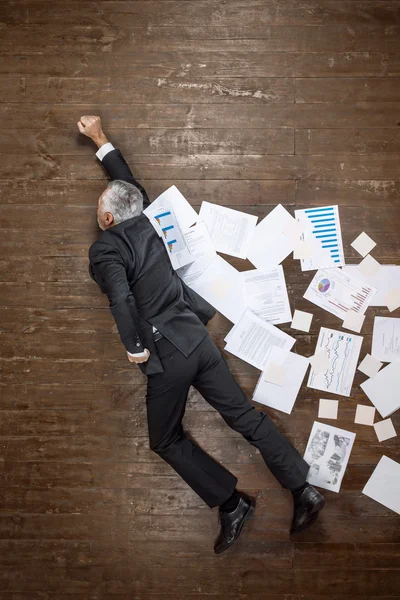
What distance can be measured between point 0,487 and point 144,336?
1.16 metres

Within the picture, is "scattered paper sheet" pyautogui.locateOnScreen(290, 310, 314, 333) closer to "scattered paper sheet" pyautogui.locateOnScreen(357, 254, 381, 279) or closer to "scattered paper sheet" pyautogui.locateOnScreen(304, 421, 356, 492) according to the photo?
"scattered paper sheet" pyautogui.locateOnScreen(357, 254, 381, 279)

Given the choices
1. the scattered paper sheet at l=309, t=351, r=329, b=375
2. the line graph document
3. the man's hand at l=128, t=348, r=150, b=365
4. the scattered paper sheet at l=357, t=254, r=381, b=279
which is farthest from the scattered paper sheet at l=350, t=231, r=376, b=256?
the man's hand at l=128, t=348, r=150, b=365

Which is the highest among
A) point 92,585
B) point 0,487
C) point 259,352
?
point 259,352

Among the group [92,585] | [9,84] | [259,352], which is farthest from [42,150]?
[92,585]

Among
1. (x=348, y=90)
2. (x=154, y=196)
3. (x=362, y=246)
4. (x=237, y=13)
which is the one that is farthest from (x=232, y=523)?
(x=237, y=13)

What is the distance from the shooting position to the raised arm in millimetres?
2330

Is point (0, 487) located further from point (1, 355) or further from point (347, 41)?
point (347, 41)

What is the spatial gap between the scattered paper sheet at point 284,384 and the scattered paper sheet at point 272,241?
17.1 inches

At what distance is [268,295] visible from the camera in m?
2.48

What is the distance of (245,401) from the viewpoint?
91.7 inches

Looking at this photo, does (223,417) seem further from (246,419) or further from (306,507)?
(306,507)

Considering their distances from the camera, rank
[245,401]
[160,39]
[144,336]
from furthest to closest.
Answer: [160,39] < [245,401] < [144,336]

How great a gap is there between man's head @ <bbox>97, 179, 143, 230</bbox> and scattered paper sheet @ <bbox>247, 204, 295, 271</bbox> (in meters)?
0.63

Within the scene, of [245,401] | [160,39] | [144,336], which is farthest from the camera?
[160,39]
